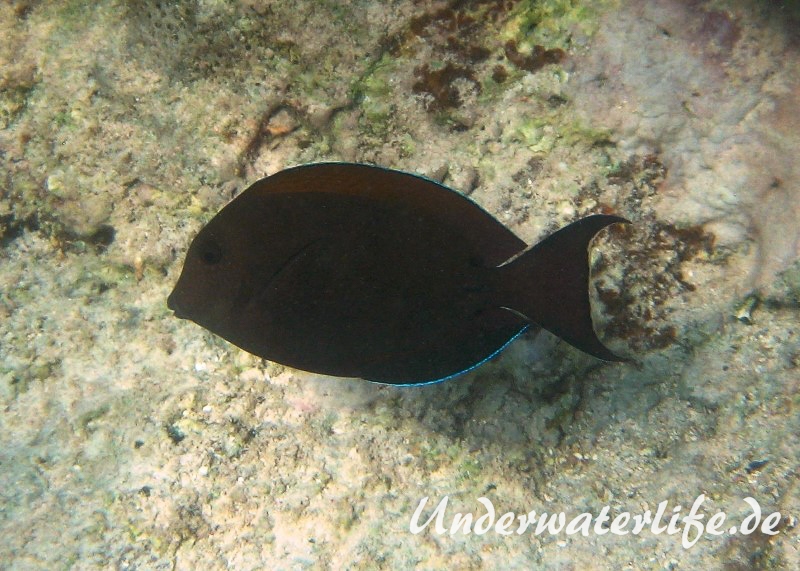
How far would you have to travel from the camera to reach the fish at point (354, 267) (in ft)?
5.55

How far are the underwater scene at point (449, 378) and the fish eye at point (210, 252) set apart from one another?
0.39 metres

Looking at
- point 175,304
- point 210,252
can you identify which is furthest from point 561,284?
point 175,304

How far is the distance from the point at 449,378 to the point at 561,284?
0.62 metres

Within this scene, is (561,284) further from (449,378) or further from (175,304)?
(175,304)

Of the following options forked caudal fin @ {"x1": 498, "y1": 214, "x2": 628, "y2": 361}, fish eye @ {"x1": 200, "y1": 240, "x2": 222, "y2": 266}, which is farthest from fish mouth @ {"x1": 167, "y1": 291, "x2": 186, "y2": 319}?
forked caudal fin @ {"x1": 498, "y1": 214, "x2": 628, "y2": 361}

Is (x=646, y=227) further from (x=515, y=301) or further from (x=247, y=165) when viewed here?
(x=247, y=165)

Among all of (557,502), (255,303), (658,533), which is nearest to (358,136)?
(255,303)

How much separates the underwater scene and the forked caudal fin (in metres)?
0.78

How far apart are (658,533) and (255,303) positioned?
2.14 m

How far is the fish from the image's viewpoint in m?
1.69

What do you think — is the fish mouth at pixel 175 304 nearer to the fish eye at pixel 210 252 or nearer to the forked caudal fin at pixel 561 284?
the fish eye at pixel 210 252

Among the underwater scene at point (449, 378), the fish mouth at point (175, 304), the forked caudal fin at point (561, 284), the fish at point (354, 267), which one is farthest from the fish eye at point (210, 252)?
the forked caudal fin at point (561, 284)

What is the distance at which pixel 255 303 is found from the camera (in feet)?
5.69

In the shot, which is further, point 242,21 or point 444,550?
point 444,550
